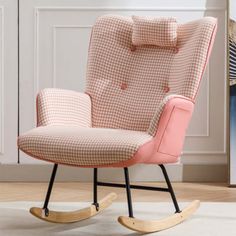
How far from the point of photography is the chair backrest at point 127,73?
2.53 meters

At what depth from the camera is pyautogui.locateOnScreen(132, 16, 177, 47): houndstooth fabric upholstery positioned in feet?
8.27

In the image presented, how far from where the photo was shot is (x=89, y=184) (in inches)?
138

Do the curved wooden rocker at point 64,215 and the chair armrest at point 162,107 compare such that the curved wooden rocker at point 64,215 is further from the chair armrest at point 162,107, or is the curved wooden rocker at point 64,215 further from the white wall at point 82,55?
the white wall at point 82,55

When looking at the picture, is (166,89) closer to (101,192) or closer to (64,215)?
(64,215)

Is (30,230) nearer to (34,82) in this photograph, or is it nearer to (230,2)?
(34,82)

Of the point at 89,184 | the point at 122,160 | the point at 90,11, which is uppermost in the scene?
the point at 90,11

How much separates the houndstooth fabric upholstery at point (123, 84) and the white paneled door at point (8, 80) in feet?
3.45

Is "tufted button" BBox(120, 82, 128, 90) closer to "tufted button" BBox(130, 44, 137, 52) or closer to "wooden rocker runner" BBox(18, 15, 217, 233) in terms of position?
"wooden rocker runner" BBox(18, 15, 217, 233)

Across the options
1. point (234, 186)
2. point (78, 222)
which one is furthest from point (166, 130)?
point (234, 186)

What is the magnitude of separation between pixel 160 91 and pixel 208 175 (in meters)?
1.23

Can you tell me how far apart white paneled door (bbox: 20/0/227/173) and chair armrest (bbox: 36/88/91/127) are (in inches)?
42.3

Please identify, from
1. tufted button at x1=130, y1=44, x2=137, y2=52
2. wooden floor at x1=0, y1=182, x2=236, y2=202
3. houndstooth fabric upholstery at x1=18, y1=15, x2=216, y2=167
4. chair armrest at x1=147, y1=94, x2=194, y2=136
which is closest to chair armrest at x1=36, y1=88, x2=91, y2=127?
houndstooth fabric upholstery at x1=18, y1=15, x2=216, y2=167

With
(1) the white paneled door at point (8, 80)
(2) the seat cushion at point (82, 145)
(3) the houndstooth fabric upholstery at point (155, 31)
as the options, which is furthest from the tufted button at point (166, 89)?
(1) the white paneled door at point (8, 80)

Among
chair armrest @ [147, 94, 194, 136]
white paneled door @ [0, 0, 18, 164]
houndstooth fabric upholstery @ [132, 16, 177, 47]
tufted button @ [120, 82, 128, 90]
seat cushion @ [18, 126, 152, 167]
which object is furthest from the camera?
white paneled door @ [0, 0, 18, 164]
